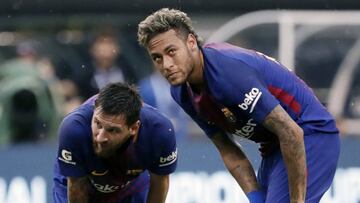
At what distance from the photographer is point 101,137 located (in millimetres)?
6980

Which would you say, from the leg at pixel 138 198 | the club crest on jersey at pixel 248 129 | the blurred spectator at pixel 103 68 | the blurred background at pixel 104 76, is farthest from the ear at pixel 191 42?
the blurred spectator at pixel 103 68

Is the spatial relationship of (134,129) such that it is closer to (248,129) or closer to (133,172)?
(133,172)

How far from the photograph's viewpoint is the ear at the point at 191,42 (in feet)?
22.6

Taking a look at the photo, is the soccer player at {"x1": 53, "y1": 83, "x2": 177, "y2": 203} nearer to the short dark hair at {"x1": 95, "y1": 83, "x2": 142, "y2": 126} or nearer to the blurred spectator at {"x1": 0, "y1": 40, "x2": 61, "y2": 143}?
the short dark hair at {"x1": 95, "y1": 83, "x2": 142, "y2": 126}

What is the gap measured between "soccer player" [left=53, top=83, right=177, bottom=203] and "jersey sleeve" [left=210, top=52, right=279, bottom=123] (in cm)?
53

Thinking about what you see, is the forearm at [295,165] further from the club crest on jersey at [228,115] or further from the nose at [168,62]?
the nose at [168,62]

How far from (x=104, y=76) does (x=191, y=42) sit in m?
4.17

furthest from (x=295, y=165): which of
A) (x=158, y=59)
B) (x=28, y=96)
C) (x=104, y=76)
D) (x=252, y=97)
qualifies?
(x=28, y=96)

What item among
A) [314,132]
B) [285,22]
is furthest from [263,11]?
[314,132]

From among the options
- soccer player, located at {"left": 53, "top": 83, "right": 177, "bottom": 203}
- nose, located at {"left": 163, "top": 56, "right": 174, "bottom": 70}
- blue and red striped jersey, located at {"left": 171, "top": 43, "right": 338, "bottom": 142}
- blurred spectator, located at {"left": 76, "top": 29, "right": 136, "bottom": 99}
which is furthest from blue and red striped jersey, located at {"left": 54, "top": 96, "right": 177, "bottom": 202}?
blurred spectator, located at {"left": 76, "top": 29, "right": 136, "bottom": 99}

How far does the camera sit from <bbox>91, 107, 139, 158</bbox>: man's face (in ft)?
22.7

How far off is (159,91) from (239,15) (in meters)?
0.99

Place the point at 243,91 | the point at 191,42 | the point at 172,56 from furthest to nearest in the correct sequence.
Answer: the point at 191,42
the point at 172,56
the point at 243,91

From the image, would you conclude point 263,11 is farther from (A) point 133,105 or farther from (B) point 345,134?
(A) point 133,105
